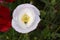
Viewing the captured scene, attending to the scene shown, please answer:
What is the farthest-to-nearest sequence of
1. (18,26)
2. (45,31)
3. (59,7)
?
(59,7) < (45,31) < (18,26)

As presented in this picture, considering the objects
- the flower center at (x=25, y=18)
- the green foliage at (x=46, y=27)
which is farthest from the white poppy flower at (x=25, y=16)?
the green foliage at (x=46, y=27)

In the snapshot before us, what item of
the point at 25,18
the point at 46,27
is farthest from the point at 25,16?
the point at 46,27

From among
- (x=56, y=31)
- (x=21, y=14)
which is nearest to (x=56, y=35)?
(x=56, y=31)

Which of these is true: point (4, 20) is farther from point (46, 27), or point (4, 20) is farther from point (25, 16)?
point (46, 27)

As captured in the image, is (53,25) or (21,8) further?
(53,25)

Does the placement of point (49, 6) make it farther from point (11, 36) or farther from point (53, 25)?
point (11, 36)

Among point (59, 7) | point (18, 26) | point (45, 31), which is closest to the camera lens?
point (18, 26)

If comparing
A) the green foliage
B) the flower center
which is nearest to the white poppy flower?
the flower center
